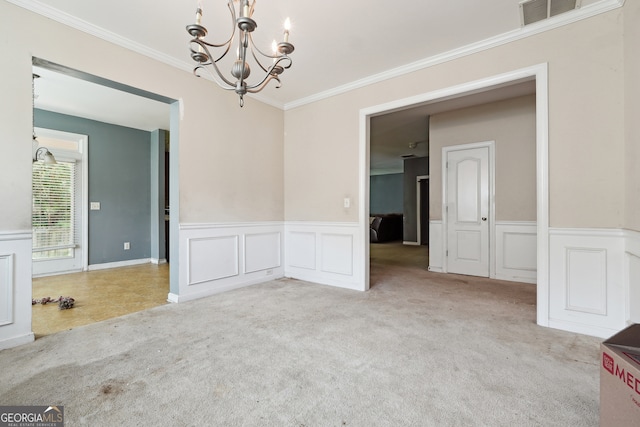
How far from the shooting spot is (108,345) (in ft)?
6.73

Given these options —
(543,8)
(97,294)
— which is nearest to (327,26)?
(543,8)

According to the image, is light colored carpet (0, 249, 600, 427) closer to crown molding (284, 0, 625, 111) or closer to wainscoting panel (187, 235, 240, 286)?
wainscoting panel (187, 235, 240, 286)

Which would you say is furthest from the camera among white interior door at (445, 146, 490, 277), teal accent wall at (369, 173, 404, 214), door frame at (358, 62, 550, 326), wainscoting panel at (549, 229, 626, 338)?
teal accent wall at (369, 173, 404, 214)

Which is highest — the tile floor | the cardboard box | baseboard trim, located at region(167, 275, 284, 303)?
the cardboard box

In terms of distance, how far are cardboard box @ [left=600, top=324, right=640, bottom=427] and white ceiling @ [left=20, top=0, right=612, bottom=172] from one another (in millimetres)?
2420

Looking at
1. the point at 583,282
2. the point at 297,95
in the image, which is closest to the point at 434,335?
the point at 583,282

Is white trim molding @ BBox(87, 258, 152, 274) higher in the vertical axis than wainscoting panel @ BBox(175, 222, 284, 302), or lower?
lower

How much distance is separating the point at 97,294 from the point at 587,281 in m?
4.88

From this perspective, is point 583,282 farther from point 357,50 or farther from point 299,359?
point 357,50

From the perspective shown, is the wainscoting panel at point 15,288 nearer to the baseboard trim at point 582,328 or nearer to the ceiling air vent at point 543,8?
the baseboard trim at point 582,328

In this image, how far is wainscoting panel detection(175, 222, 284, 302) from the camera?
10.3ft

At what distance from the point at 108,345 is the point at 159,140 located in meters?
4.40

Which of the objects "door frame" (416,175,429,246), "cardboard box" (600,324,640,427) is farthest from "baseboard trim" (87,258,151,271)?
"door frame" (416,175,429,246)

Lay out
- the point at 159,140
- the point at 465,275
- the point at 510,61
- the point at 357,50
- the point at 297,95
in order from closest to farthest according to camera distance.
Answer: the point at 510,61, the point at 357,50, the point at 297,95, the point at 465,275, the point at 159,140
